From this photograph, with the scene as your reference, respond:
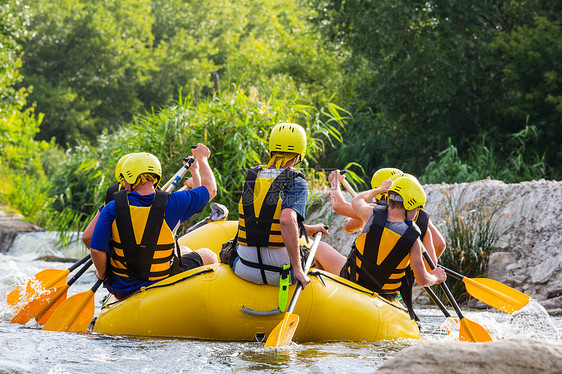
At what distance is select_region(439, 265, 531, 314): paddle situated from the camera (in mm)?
5176

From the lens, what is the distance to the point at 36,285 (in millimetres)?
5328

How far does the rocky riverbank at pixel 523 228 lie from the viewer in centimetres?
684

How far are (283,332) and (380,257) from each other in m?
0.91

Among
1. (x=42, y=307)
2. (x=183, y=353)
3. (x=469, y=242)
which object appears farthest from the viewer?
(x=469, y=242)

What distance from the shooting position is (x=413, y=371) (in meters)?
2.37

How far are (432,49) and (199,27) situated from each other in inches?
906

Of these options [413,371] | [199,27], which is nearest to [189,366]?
[413,371]

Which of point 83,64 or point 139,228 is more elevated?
point 83,64

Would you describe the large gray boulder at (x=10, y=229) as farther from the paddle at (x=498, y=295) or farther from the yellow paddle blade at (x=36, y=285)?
the paddle at (x=498, y=295)

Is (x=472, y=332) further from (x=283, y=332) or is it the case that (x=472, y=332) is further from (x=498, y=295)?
(x=283, y=332)

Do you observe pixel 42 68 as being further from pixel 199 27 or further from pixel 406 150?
pixel 406 150

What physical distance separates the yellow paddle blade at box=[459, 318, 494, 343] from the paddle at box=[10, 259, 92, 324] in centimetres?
278

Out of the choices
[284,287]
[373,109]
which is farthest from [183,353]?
[373,109]

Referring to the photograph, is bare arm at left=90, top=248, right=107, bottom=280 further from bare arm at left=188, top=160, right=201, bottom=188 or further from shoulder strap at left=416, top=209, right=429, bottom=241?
shoulder strap at left=416, top=209, right=429, bottom=241
